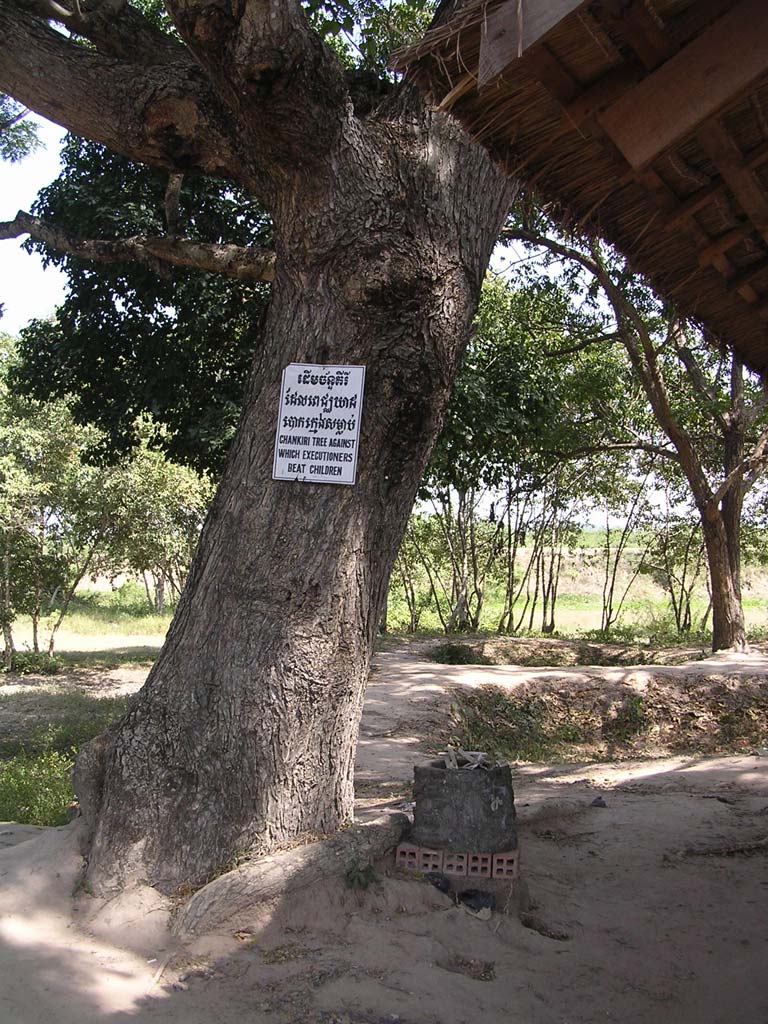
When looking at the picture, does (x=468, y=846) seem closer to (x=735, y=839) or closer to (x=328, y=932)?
(x=328, y=932)

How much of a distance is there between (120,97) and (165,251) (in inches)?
39.6

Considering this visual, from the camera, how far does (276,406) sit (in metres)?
3.91

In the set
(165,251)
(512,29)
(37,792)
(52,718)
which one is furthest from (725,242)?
(52,718)

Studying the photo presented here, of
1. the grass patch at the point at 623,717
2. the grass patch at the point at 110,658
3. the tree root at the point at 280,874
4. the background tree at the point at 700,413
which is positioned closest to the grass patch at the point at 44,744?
the tree root at the point at 280,874

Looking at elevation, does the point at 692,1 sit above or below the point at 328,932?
above

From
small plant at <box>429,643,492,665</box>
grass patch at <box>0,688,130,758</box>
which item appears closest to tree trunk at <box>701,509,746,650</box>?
small plant at <box>429,643,492,665</box>

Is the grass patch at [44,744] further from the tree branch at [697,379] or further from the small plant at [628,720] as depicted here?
the tree branch at [697,379]

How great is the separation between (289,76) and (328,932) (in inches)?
129

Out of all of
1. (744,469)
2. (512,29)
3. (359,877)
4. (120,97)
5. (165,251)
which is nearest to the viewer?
(512,29)

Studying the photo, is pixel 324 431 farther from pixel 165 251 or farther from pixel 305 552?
pixel 165 251

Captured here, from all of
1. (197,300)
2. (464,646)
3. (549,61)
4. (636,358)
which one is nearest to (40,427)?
(197,300)

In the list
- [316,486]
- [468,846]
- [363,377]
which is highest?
[363,377]

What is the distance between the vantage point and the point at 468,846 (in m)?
A: 3.67

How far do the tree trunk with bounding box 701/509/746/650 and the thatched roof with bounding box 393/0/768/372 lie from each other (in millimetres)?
10821
